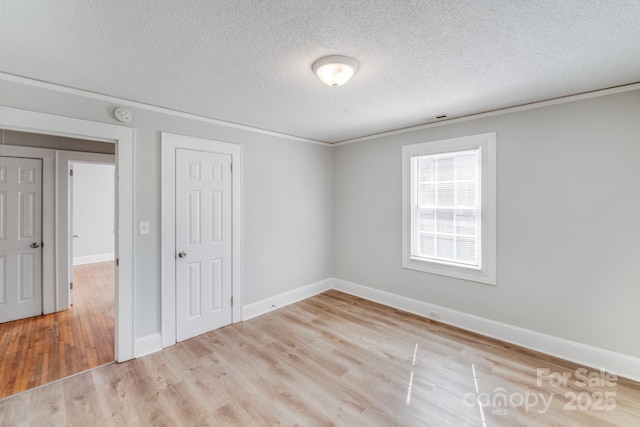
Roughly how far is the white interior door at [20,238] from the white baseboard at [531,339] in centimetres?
476

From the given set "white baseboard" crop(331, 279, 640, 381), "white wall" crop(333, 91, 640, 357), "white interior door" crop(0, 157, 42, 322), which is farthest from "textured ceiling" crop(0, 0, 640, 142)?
"white baseboard" crop(331, 279, 640, 381)

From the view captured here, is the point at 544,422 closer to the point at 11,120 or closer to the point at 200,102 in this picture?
the point at 200,102

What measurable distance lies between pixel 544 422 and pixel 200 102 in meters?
3.86

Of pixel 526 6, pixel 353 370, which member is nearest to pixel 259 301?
pixel 353 370

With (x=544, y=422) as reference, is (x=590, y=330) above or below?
above

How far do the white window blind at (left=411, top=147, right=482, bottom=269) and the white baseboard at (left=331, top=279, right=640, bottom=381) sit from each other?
63 cm

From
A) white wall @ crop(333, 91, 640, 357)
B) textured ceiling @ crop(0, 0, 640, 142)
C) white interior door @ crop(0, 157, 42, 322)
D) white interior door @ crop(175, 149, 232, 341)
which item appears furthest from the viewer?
white interior door @ crop(0, 157, 42, 322)

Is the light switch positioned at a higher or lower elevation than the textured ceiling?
lower

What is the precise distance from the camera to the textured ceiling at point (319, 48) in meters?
1.43

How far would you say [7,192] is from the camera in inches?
135

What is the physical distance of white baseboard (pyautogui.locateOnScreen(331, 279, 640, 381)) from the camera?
2396mm

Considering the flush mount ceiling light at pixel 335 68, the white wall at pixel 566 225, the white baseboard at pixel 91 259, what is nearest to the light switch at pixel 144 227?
the flush mount ceiling light at pixel 335 68

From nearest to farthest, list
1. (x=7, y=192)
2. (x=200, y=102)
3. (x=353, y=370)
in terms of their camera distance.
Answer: (x=353, y=370)
(x=200, y=102)
(x=7, y=192)

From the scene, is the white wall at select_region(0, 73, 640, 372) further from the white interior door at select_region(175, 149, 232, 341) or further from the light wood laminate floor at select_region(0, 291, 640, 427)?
the light wood laminate floor at select_region(0, 291, 640, 427)
